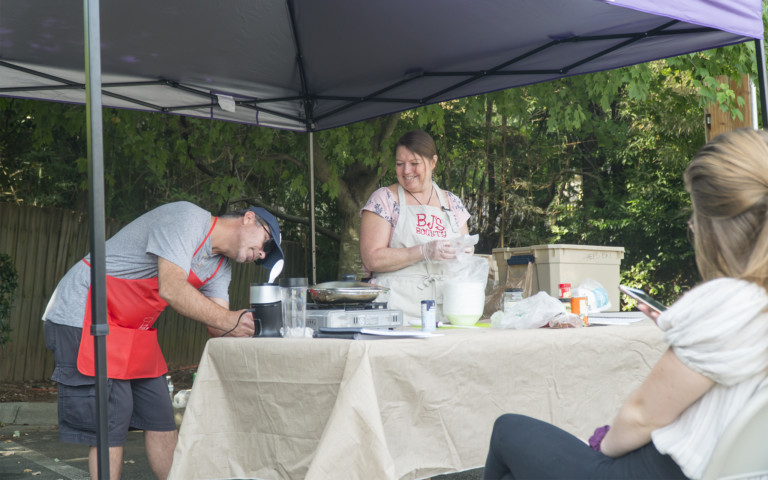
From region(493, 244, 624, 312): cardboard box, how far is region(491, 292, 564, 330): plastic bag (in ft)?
7.39

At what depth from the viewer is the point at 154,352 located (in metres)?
3.16

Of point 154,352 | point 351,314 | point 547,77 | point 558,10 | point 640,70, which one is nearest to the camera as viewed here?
point 351,314

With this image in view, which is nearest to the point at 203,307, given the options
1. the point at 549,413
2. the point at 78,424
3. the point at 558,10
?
the point at 78,424

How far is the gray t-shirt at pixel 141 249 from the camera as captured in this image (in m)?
2.87

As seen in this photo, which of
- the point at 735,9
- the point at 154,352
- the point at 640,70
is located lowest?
the point at 154,352

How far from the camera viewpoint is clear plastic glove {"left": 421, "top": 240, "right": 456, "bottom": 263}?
337 cm

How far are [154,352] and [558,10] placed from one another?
2.67 meters

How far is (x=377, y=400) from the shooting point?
2.02 meters

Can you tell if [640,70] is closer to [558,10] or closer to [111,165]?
[558,10]

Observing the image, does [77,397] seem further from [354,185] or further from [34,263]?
[34,263]

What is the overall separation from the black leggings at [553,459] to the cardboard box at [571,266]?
3074 millimetres

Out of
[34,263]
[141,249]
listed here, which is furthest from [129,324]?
[34,263]

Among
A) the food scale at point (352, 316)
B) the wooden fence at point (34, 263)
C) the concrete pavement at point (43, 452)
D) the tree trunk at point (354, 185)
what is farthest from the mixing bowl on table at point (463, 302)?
the wooden fence at point (34, 263)

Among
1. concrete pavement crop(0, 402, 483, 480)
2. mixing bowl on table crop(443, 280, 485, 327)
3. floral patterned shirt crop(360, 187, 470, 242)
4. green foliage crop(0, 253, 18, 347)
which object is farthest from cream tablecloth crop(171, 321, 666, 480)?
green foliage crop(0, 253, 18, 347)
